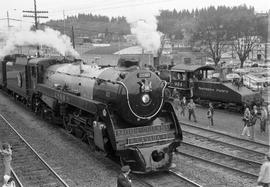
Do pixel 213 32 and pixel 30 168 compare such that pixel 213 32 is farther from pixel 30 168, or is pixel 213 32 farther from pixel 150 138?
pixel 30 168

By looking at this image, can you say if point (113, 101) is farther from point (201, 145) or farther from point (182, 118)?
point (182, 118)

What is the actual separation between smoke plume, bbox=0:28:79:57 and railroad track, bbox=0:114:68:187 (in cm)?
902

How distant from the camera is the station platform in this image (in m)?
15.7

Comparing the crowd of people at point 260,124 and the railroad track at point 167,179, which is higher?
the crowd of people at point 260,124

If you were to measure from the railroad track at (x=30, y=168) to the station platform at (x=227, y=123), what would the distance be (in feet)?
27.6

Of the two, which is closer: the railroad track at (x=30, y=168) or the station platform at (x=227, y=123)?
the railroad track at (x=30, y=168)

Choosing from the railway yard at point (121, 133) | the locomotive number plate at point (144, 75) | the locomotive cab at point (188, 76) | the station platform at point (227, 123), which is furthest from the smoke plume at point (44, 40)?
the locomotive number plate at point (144, 75)

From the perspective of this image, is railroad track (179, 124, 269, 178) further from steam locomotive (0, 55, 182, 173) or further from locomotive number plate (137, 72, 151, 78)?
locomotive number plate (137, 72, 151, 78)

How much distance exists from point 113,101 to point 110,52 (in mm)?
45352

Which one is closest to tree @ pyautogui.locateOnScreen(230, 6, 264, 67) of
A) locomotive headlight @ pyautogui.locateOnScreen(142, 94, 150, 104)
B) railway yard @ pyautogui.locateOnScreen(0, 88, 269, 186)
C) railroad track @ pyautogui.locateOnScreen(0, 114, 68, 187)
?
railway yard @ pyautogui.locateOnScreen(0, 88, 269, 186)

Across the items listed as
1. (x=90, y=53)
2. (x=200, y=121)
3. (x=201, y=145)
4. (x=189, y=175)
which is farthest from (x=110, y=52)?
(x=189, y=175)

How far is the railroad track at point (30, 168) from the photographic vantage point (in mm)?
10027

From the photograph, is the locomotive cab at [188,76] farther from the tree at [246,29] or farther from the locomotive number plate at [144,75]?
the tree at [246,29]

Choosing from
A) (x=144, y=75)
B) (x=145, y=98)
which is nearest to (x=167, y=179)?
(x=145, y=98)
